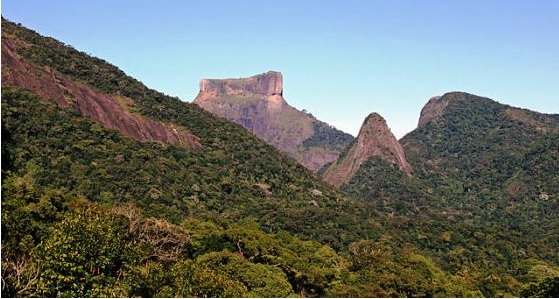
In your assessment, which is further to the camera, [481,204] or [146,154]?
[481,204]

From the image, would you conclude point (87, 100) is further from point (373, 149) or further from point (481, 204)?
point (373, 149)

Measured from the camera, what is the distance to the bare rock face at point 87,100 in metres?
79.8

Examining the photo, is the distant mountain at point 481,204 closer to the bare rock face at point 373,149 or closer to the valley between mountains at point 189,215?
the valley between mountains at point 189,215

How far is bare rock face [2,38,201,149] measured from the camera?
3142 inches

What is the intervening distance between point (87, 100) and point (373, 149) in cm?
11090

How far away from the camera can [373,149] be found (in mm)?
183125

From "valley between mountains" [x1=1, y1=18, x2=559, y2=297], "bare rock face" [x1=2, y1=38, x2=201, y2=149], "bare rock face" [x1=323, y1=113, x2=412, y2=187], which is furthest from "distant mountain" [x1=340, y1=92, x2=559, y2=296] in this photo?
"bare rock face" [x1=2, y1=38, x2=201, y2=149]

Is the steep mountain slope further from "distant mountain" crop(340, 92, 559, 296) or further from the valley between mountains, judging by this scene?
"distant mountain" crop(340, 92, 559, 296)

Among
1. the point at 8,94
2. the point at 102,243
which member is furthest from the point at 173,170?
the point at 102,243

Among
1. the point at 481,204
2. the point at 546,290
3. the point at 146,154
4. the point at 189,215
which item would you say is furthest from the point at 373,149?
the point at 546,290

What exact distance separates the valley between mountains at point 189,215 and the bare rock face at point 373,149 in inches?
1047

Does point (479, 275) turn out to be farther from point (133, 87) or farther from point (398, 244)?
point (133, 87)

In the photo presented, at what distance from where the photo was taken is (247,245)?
48.6 m

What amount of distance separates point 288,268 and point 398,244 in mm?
38751
